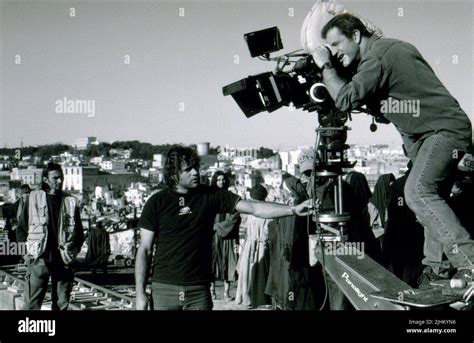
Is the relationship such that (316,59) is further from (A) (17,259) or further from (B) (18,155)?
(A) (17,259)

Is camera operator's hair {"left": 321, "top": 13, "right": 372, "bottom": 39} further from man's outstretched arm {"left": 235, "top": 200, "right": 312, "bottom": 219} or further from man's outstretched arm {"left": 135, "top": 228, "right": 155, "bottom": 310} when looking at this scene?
man's outstretched arm {"left": 135, "top": 228, "right": 155, "bottom": 310}

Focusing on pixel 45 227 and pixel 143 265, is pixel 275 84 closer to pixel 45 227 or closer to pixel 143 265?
pixel 143 265

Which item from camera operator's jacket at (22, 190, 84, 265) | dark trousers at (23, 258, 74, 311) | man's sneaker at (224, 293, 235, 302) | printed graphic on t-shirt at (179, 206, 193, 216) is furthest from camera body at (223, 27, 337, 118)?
man's sneaker at (224, 293, 235, 302)

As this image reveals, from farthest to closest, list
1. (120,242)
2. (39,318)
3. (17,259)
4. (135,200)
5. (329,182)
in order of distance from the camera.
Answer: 1. (135,200)
2. (120,242)
3. (17,259)
4. (39,318)
5. (329,182)

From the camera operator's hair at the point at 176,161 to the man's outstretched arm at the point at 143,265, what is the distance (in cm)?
33

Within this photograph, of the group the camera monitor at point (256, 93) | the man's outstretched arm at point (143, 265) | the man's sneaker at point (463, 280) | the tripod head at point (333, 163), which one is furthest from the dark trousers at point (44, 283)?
the man's sneaker at point (463, 280)

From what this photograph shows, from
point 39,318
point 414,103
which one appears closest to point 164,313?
point 39,318

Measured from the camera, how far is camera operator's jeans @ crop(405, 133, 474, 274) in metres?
2.39

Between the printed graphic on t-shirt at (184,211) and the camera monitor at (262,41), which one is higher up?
the camera monitor at (262,41)

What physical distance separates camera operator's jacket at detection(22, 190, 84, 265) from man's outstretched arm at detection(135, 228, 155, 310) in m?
1.48

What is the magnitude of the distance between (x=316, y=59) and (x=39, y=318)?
218 cm

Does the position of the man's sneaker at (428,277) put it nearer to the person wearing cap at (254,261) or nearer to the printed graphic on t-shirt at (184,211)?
the printed graphic on t-shirt at (184,211)

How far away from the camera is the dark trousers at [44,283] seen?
4.24 m

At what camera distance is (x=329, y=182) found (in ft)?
9.76
